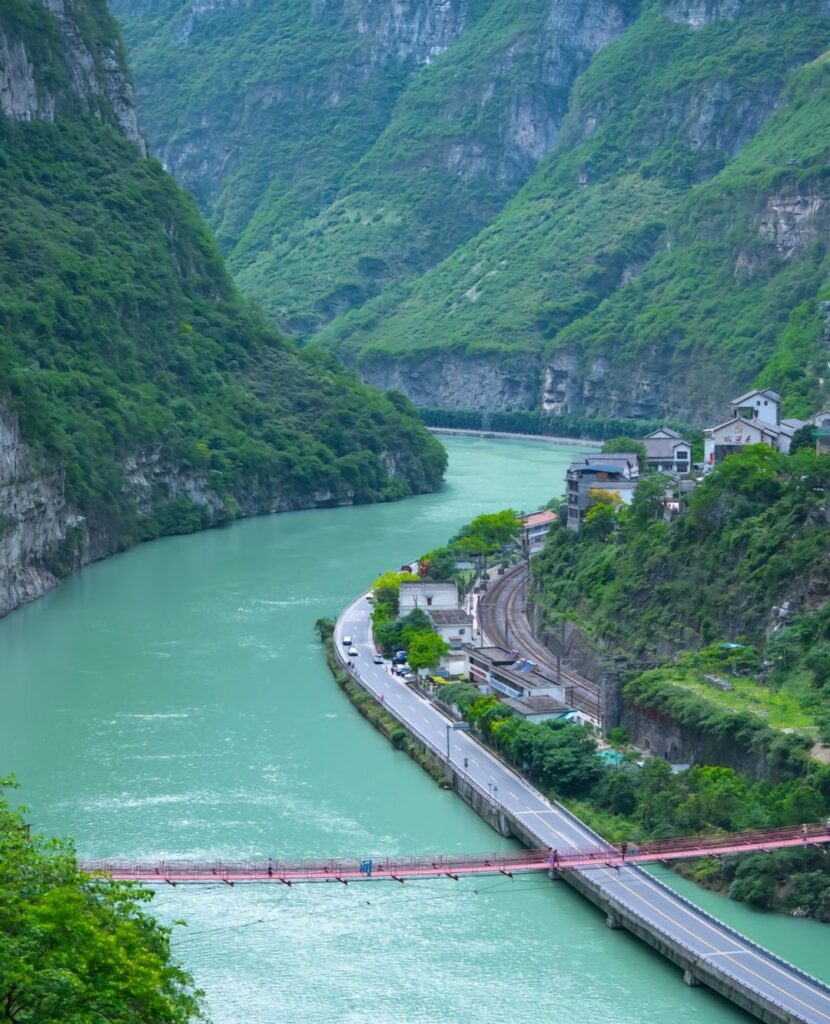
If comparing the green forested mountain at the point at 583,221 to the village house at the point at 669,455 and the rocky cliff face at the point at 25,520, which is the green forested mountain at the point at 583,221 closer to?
the village house at the point at 669,455

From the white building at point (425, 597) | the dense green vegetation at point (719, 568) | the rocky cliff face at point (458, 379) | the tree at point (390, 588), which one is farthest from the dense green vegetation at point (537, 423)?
the dense green vegetation at point (719, 568)

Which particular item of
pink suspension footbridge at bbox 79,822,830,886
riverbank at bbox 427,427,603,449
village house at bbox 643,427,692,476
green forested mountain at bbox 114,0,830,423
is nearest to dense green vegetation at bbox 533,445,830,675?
pink suspension footbridge at bbox 79,822,830,886

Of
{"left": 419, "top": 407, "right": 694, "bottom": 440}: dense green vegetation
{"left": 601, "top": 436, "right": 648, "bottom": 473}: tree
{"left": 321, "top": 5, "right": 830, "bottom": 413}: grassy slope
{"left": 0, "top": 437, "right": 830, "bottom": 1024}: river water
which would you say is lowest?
{"left": 0, "top": 437, "right": 830, "bottom": 1024}: river water

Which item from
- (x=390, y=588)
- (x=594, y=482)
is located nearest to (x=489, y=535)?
(x=594, y=482)

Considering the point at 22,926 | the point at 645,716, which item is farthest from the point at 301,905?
the point at 22,926

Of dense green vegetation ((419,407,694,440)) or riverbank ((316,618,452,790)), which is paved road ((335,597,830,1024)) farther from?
dense green vegetation ((419,407,694,440))
